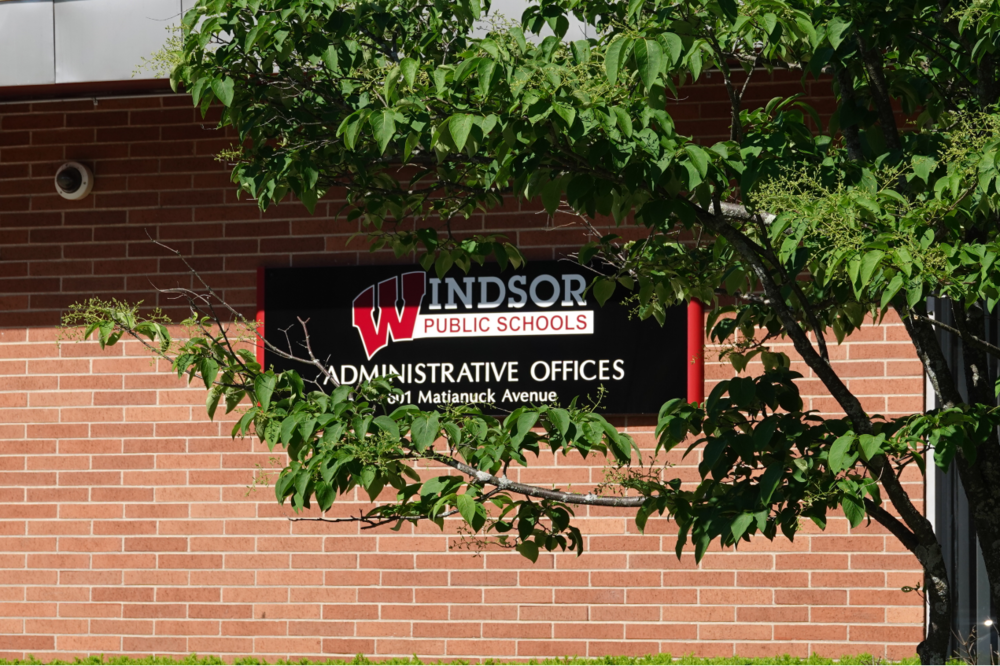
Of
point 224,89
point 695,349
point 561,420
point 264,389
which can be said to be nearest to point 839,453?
point 561,420

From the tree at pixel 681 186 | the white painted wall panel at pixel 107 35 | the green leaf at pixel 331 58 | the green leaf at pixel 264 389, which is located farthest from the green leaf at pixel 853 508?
the white painted wall panel at pixel 107 35

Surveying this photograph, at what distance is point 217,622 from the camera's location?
21.6 ft

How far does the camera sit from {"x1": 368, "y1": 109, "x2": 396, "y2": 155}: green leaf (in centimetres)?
271

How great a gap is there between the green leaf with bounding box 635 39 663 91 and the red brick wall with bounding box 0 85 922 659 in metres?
3.83

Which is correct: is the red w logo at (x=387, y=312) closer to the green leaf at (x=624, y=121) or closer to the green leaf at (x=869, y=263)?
the green leaf at (x=624, y=121)

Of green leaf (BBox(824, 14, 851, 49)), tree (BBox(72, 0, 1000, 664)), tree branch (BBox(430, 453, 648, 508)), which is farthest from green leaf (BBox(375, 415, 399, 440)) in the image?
green leaf (BBox(824, 14, 851, 49))

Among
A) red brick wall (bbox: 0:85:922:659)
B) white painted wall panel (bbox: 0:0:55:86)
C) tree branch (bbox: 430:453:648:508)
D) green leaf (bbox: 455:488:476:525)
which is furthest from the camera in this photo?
red brick wall (bbox: 0:85:922:659)

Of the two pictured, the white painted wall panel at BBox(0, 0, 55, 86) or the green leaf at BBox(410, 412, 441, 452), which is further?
the white painted wall panel at BBox(0, 0, 55, 86)

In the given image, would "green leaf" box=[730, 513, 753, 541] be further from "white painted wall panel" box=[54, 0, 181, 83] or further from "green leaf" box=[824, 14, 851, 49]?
"white painted wall panel" box=[54, 0, 181, 83]

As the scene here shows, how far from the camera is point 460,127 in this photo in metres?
2.62

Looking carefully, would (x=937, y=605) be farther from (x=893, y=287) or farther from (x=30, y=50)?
(x=30, y=50)

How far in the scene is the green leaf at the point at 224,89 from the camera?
3156 mm

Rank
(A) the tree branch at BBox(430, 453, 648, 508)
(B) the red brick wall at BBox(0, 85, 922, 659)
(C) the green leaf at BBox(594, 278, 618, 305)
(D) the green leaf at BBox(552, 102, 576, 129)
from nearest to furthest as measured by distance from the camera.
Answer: (D) the green leaf at BBox(552, 102, 576, 129), (A) the tree branch at BBox(430, 453, 648, 508), (C) the green leaf at BBox(594, 278, 618, 305), (B) the red brick wall at BBox(0, 85, 922, 659)

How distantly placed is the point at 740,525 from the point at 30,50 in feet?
15.9
